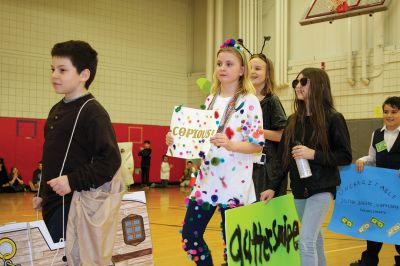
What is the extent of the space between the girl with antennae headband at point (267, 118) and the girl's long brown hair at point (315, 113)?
13cm

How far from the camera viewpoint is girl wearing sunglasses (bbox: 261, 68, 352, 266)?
3.16m

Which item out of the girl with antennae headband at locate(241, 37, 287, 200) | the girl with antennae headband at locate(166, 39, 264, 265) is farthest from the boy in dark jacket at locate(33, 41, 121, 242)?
the girl with antennae headband at locate(241, 37, 287, 200)

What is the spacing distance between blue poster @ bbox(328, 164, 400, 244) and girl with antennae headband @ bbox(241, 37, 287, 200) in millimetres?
1117

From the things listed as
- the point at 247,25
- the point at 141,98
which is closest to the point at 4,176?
the point at 141,98

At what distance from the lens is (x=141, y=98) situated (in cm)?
1686

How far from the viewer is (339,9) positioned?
36.5 feet

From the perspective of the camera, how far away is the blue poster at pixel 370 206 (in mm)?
4379

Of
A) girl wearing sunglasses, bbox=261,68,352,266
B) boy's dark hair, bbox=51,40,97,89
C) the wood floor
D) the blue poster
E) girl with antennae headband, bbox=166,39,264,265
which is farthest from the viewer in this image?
the wood floor

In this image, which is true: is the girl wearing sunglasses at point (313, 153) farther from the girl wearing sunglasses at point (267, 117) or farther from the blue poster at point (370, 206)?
the blue poster at point (370, 206)

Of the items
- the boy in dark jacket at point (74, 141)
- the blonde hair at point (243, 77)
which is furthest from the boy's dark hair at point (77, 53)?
the blonde hair at point (243, 77)

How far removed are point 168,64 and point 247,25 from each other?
3593 millimetres

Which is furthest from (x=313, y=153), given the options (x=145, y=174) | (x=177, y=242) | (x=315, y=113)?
(x=145, y=174)

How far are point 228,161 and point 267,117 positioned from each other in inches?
27.9

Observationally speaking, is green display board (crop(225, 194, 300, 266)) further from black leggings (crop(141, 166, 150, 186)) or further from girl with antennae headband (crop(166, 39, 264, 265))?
black leggings (crop(141, 166, 150, 186))
